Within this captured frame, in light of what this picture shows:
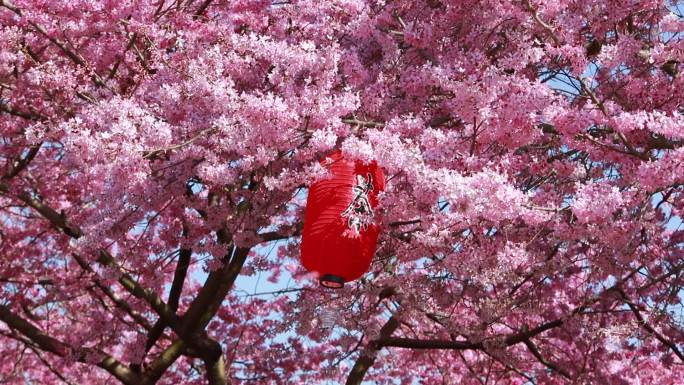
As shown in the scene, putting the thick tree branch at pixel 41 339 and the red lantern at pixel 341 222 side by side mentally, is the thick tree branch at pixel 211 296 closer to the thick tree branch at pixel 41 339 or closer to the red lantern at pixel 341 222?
the thick tree branch at pixel 41 339

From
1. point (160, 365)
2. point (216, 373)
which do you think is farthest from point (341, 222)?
point (160, 365)

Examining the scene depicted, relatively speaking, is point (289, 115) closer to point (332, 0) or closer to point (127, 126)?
point (127, 126)

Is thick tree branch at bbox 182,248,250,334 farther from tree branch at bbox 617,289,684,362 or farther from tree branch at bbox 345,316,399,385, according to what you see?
tree branch at bbox 617,289,684,362

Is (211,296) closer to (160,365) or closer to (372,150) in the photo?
(160,365)

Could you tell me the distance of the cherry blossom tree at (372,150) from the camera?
15.5ft

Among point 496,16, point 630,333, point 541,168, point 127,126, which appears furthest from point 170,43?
point 630,333

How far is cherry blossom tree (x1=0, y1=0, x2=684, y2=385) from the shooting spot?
15.5 feet

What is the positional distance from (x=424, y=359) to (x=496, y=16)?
682 cm

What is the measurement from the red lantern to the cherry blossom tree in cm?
14

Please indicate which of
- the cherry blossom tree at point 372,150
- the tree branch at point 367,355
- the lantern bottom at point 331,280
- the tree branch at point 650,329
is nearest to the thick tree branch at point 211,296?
the cherry blossom tree at point 372,150

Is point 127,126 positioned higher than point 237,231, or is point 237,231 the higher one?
point 237,231

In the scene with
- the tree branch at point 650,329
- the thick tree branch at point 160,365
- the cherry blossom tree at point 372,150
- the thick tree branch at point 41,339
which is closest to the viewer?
the cherry blossom tree at point 372,150

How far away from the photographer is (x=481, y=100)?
4.55m

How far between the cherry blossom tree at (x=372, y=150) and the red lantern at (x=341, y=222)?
0.46ft
